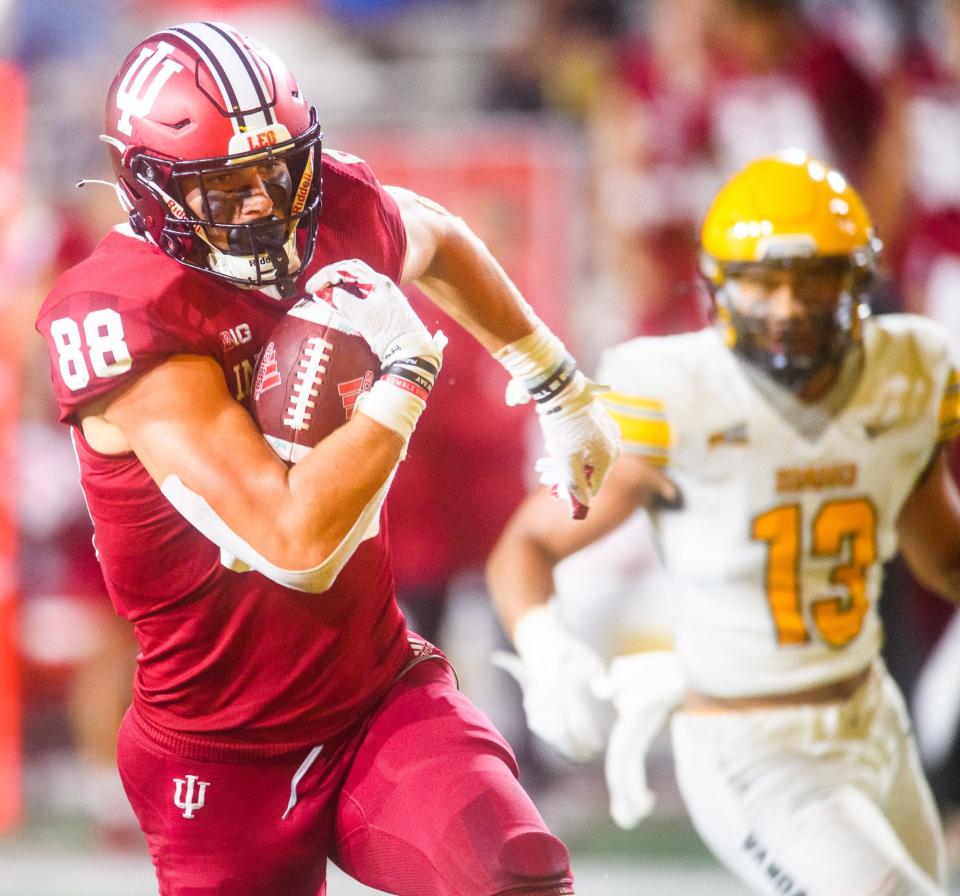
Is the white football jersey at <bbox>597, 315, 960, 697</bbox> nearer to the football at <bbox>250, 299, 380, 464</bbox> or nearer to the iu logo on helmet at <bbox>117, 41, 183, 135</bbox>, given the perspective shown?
the football at <bbox>250, 299, 380, 464</bbox>

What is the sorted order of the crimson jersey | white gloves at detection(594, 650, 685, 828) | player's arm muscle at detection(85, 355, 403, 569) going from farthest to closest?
white gloves at detection(594, 650, 685, 828), the crimson jersey, player's arm muscle at detection(85, 355, 403, 569)

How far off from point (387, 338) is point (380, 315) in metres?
0.03

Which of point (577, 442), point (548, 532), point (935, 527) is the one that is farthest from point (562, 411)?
point (935, 527)

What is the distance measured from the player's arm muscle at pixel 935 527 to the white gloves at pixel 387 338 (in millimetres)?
979

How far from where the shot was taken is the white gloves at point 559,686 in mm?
2576

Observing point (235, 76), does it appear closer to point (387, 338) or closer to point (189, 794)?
point (387, 338)

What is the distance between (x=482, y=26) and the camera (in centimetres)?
514

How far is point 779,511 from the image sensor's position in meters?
2.57

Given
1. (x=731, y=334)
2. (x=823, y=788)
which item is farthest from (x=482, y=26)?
(x=823, y=788)

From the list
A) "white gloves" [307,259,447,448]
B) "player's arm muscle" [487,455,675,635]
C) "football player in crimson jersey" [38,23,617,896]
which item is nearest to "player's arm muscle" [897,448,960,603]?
"player's arm muscle" [487,455,675,635]

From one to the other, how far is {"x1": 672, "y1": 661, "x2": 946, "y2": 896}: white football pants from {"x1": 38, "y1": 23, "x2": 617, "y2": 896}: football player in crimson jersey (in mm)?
597

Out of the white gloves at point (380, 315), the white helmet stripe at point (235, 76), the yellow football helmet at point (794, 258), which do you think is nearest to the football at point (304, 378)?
the white gloves at point (380, 315)

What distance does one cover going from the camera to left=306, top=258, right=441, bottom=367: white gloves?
6.53ft

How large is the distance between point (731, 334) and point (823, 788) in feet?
2.35
